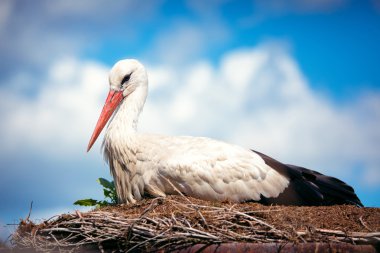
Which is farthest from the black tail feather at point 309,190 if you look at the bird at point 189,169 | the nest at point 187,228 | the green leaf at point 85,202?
the green leaf at point 85,202

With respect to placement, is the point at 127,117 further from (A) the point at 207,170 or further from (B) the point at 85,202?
(A) the point at 207,170

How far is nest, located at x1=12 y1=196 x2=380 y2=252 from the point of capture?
322 cm

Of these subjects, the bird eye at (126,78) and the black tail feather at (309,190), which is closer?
the black tail feather at (309,190)

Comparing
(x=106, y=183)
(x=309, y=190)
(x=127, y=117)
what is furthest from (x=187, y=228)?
(x=106, y=183)

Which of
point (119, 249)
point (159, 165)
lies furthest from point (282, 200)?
point (119, 249)

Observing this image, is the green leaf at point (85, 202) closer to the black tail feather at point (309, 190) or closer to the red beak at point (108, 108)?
the red beak at point (108, 108)

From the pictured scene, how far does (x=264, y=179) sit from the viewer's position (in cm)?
473

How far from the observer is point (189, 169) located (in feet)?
14.8

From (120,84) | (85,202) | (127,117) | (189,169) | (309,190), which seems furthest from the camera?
(120,84)

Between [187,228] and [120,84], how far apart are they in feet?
7.79

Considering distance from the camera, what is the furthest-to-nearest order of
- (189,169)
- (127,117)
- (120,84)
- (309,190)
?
(120,84) < (127,117) < (309,190) < (189,169)

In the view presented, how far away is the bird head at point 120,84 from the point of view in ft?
17.2

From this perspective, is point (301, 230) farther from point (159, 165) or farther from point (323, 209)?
point (159, 165)

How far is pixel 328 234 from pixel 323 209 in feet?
3.18
